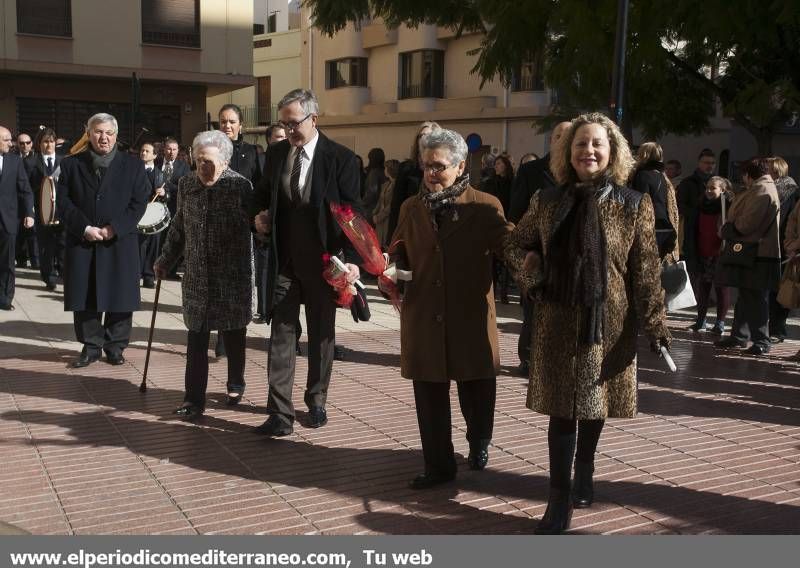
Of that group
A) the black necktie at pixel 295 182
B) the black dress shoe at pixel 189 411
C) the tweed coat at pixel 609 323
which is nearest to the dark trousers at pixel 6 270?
the black dress shoe at pixel 189 411

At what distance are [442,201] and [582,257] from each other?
99cm

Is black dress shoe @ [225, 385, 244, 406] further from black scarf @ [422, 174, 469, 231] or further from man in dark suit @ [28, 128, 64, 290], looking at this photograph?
man in dark suit @ [28, 128, 64, 290]

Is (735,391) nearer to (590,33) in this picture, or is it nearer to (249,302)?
(249,302)

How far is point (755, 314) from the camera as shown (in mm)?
10023

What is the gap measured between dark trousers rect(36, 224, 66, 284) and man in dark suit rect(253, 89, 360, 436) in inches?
313

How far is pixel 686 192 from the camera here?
1231cm

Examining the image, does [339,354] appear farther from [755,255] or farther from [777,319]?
[777,319]

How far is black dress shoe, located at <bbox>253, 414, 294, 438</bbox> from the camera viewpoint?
21.2 feet

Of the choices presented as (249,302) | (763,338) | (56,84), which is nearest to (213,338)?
(249,302)

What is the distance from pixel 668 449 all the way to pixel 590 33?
6.96m

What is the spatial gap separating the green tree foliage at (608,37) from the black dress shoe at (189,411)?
6.98 m

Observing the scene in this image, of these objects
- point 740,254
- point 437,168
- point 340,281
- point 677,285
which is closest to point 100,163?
point 340,281

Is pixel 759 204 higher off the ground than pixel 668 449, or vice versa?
pixel 759 204

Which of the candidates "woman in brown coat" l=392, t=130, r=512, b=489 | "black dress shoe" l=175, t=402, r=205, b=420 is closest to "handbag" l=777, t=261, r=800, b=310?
"woman in brown coat" l=392, t=130, r=512, b=489
